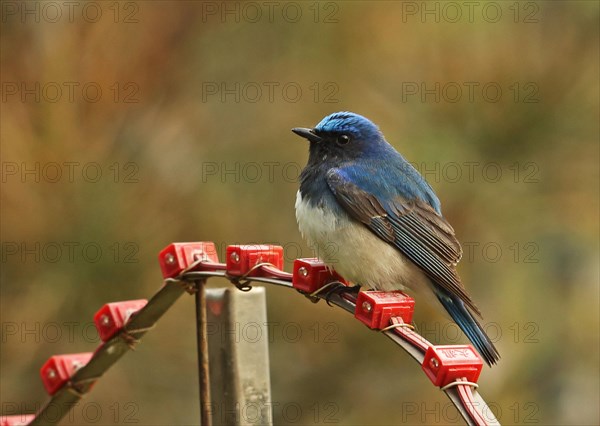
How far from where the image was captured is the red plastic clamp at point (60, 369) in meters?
3.21

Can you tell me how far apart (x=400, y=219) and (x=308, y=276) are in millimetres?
904

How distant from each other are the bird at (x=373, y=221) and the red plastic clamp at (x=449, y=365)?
1116mm

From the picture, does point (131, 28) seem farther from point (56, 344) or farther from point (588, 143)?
point (588, 143)

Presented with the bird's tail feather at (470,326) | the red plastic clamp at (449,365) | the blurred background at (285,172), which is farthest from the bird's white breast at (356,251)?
the blurred background at (285,172)

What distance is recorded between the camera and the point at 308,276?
9.62 feet

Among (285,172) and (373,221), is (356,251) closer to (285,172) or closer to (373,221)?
(373,221)

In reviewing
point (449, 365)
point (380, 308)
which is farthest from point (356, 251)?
point (449, 365)

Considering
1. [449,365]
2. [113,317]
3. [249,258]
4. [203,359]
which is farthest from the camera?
[113,317]

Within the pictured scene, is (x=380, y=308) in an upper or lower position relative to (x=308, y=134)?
lower

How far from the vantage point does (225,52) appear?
5.86 metres

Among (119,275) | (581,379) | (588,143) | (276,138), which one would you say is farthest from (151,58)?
(581,379)

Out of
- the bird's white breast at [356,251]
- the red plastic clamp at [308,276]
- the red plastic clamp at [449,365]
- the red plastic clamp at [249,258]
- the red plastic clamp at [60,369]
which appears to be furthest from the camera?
the bird's white breast at [356,251]

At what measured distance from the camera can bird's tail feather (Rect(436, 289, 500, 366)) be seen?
A: 127 inches

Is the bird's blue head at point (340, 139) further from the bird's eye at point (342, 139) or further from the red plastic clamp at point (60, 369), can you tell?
the red plastic clamp at point (60, 369)
